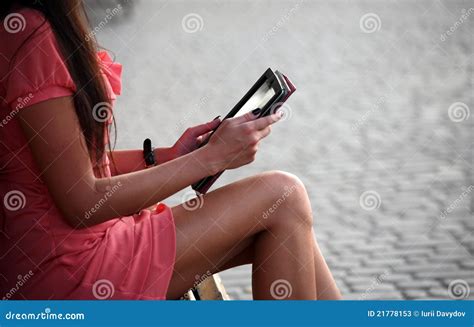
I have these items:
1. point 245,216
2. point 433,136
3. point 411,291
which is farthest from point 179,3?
point 245,216

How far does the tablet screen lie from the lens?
8.32 feet

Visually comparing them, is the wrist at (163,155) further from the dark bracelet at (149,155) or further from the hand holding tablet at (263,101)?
the hand holding tablet at (263,101)

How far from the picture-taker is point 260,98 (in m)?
2.59

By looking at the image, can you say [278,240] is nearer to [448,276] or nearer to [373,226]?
[448,276]

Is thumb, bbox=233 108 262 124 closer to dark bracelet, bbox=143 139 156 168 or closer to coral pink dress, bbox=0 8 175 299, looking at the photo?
coral pink dress, bbox=0 8 175 299

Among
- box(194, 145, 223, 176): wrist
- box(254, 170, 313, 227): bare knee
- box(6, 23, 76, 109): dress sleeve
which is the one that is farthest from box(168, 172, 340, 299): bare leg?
box(6, 23, 76, 109): dress sleeve

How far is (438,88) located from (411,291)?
376cm

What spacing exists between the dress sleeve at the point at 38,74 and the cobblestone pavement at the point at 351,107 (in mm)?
2326

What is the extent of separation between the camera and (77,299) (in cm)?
230

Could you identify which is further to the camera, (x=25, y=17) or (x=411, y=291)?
(x=411, y=291)

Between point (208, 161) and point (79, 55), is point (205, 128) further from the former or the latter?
point (79, 55)

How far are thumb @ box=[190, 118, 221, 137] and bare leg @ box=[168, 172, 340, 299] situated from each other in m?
0.26

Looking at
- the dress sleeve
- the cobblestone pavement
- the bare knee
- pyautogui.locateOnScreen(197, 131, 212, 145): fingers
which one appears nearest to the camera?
the dress sleeve

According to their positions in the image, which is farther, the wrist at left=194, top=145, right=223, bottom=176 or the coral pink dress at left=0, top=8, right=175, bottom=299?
the wrist at left=194, top=145, right=223, bottom=176
